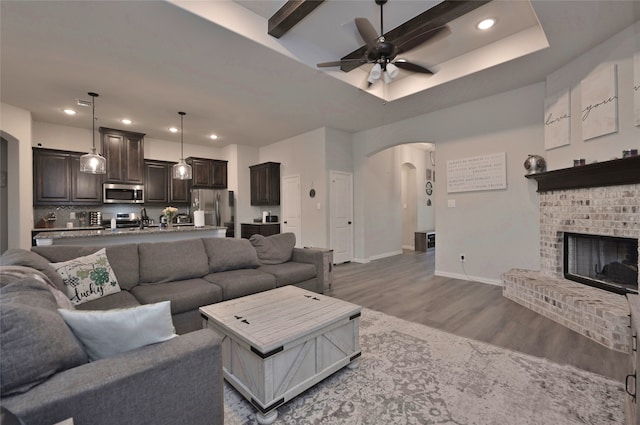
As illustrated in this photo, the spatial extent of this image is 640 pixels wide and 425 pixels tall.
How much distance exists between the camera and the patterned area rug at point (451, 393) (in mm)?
1589

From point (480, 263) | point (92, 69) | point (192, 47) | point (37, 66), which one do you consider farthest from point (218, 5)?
point (480, 263)

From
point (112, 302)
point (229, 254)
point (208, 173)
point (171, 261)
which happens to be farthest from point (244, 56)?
point (208, 173)

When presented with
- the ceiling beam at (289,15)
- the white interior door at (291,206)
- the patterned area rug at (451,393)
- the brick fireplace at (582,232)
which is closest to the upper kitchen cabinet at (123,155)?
the white interior door at (291,206)

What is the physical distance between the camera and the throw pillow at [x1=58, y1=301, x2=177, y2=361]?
43.7 inches

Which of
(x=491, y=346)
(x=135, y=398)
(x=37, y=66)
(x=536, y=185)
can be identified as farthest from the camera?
(x=536, y=185)

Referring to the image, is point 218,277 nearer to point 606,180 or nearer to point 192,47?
point 192,47

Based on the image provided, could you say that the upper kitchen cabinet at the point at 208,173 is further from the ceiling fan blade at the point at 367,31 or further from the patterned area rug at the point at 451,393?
the patterned area rug at the point at 451,393

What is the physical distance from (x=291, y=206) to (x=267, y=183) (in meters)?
0.89

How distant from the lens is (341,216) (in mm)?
6121

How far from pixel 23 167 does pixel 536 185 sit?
7.89 metres

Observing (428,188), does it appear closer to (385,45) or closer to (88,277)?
(385,45)

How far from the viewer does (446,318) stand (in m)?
3.00

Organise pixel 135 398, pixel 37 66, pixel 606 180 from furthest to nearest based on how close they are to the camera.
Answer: pixel 37 66 < pixel 606 180 < pixel 135 398

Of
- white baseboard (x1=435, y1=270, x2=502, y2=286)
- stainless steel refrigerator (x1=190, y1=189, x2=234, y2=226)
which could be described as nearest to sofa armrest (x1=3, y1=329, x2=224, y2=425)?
white baseboard (x1=435, y1=270, x2=502, y2=286)
